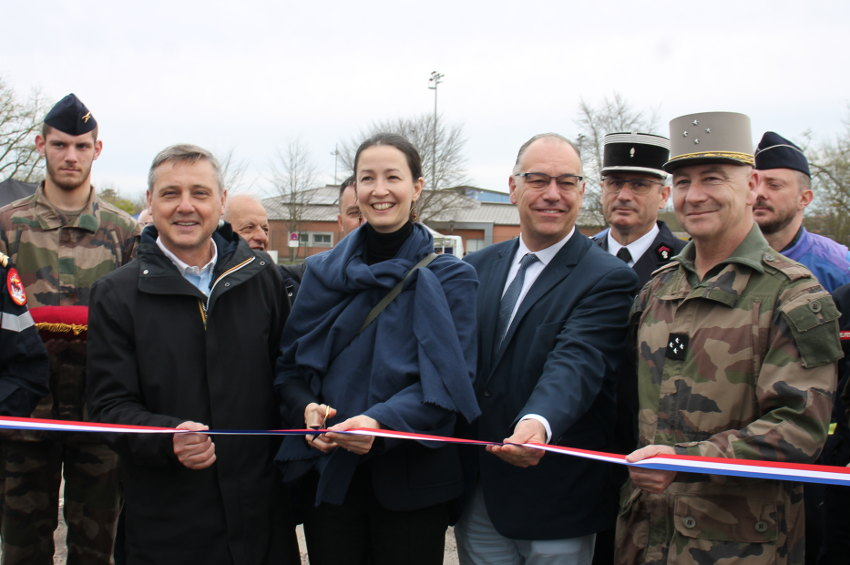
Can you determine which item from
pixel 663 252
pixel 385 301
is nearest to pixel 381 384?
pixel 385 301

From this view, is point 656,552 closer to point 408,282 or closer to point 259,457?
point 408,282

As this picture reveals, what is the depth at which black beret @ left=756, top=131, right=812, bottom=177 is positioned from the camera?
4270 millimetres

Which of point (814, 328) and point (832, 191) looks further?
point (832, 191)

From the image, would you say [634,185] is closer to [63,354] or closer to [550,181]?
[550,181]

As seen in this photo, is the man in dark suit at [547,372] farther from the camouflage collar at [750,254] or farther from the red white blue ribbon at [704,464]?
the camouflage collar at [750,254]

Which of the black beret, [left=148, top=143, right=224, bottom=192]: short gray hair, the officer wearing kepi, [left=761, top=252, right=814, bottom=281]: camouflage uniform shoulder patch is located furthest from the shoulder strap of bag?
the black beret

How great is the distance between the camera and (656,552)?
247 cm

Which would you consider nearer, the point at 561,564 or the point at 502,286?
the point at 561,564

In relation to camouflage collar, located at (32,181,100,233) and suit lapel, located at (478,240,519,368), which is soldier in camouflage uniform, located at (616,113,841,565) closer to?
suit lapel, located at (478,240,519,368)

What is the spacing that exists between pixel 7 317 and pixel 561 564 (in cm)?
274

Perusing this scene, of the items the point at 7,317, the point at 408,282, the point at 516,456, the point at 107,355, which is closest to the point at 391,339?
the point at 408,282

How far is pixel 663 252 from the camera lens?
3.94 m

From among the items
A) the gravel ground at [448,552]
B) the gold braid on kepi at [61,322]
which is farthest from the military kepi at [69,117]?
the gravel ground at [448,552]

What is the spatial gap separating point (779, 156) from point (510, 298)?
2575mm
